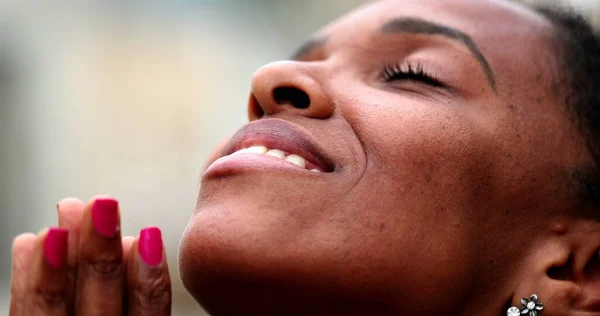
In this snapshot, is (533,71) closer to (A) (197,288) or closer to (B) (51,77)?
(A) (197,288)

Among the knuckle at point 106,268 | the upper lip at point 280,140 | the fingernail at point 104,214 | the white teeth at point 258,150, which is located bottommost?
the knuckle at point 106,268

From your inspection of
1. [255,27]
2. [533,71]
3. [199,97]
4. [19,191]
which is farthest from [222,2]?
[533,71]

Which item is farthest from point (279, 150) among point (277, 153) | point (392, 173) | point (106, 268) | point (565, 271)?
point (565, 271)

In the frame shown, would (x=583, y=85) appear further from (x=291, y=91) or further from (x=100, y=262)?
(x=100, y=262)

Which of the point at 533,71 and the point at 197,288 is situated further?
the point at 533,71

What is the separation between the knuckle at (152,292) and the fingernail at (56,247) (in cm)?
20

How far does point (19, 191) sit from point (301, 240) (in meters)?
7.53

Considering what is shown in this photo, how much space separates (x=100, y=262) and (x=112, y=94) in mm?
7066

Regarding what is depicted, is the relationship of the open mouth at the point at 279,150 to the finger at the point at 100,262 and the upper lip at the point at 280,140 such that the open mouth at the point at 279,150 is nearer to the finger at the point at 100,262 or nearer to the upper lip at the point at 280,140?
the upper lip at the point at 280,140

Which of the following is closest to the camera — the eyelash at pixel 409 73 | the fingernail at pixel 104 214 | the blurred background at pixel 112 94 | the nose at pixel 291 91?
the fingernail at pixel 104 214

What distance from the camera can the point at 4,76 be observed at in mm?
8742

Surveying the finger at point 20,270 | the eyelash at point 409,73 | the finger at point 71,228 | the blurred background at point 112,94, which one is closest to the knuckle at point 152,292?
the finger at point 71,228

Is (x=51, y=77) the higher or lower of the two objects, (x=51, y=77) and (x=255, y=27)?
the lower

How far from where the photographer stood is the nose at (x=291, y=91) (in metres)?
1.91
